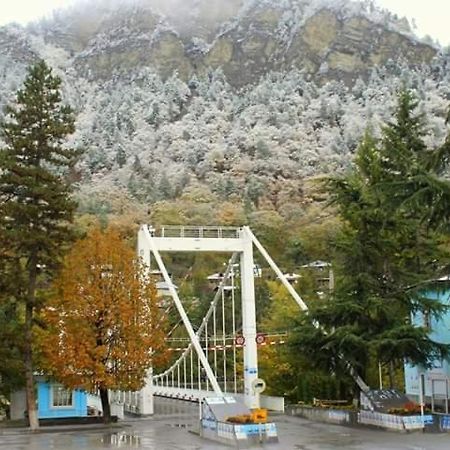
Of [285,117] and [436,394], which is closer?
[436,394]

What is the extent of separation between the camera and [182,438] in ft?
79.7

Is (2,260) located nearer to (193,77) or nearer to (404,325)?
(404,325)

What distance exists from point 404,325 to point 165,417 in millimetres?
13169

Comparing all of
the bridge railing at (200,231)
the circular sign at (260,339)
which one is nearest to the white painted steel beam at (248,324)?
the circular sign at (260,339)

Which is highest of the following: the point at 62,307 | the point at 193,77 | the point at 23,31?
the point at 23,31

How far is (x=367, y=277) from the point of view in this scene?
86.5 ft

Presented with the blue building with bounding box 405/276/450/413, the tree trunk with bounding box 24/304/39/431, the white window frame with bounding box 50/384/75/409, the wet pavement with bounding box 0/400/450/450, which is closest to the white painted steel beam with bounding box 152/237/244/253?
the white window frame with bounding box 50/384/75/409

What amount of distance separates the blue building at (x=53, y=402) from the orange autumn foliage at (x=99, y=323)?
470 cm

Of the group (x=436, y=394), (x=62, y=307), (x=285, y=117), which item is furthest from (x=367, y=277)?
(x=285, y=117)

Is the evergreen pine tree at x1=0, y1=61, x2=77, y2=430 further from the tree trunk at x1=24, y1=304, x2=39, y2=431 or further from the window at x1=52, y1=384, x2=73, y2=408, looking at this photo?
the window at x1=52, y1=384, x2=73, y2=408

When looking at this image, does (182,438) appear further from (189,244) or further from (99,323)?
(189,244)

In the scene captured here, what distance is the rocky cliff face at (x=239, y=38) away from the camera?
16650 centimetres

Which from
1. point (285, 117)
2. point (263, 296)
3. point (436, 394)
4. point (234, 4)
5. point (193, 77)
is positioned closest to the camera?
point (436, 394)

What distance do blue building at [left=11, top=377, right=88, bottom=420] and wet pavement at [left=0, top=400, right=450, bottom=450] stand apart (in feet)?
9.32
